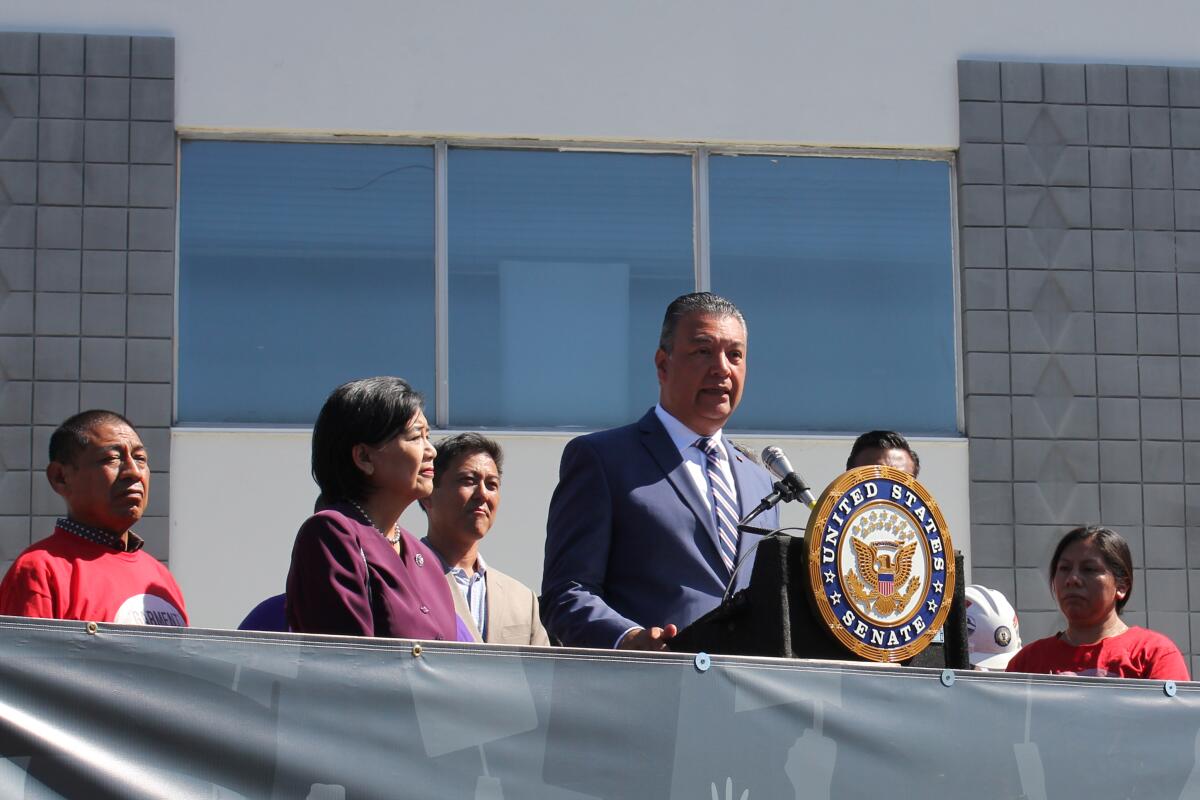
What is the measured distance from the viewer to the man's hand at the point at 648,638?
310cm

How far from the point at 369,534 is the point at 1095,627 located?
7.34 ft

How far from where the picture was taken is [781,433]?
7.17 metres

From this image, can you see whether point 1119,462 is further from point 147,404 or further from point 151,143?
point 151,143

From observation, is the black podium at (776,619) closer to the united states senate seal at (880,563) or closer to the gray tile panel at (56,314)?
the united states senate seal at (880,563)

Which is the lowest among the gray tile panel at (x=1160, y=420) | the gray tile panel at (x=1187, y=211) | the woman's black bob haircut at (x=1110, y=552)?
the woman's black bob haircut at (x=1110, y=552)

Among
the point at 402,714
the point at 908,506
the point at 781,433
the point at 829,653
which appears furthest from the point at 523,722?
the point at 781,433

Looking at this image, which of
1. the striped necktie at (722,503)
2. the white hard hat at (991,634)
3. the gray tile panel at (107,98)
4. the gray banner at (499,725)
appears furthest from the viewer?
the gray tile panel at (107,98)

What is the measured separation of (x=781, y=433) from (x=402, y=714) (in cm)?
448

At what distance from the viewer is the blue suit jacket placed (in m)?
3.46

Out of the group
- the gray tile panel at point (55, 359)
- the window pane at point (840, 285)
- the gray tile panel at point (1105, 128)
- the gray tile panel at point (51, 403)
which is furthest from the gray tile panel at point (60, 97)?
the gray tile panel at point (1105, 128)

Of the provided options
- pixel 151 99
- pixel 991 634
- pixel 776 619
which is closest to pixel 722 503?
pixel 776 619

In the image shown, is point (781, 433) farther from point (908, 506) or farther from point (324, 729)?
point (324, 729)

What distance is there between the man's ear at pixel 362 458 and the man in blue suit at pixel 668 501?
406mm

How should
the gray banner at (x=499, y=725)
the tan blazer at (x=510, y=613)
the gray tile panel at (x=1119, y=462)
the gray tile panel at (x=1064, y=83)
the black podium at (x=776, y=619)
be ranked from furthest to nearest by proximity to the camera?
the gray tile panel at (x=1064, y=83) < the gray tile panel at (x=1119, y=462) < the tan blazer at (x=510, y=613) < the black podium at (x=776, y=619) < the gray banner at (x=499, y=725)
